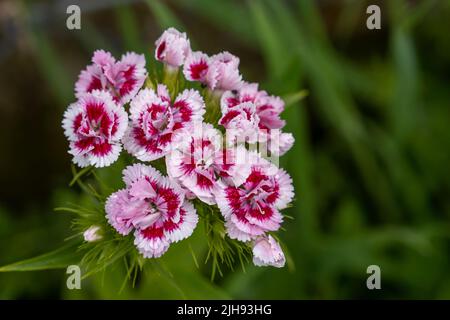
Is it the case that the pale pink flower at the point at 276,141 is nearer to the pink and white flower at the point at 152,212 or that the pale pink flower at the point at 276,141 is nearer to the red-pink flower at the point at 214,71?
the red-pink flower at the point at 214,71

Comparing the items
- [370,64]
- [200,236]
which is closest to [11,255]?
[200,236]

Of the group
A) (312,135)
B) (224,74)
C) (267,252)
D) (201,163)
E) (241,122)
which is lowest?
(267,252)

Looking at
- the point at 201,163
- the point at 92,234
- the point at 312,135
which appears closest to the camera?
the point at 201,163

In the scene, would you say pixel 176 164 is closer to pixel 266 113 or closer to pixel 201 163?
pixel 201 163

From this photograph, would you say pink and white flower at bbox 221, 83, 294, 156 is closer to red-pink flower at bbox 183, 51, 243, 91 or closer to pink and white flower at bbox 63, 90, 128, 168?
red-pink flower at bbox 183, 51, 243, 91

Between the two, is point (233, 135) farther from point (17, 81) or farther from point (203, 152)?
point (17, 81)

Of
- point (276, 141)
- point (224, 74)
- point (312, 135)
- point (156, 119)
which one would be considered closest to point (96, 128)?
point (156, 119)

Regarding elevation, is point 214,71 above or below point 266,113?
above
